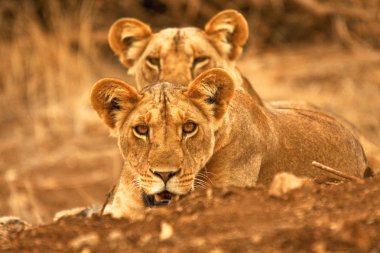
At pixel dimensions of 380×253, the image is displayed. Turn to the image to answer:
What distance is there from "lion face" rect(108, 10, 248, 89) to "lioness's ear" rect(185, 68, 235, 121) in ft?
6.08

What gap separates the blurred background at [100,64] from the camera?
1367 centimetres

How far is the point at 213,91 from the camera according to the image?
5.73 meters

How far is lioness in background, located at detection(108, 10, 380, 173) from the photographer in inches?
310

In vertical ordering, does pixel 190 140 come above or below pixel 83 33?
below

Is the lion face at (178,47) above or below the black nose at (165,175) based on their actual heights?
above

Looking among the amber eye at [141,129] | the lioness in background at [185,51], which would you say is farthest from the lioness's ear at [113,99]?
the lioness in background at [185,51]

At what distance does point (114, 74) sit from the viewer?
15047 mm

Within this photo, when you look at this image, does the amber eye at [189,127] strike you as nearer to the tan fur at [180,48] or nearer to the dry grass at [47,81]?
the tan fur at [180,48]

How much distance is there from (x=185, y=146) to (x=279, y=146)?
1324mm

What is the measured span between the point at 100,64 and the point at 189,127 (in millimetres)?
9748

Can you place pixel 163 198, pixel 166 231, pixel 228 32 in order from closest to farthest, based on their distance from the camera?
pixel 166 231 < pixel 163 198 < pixel 228 32

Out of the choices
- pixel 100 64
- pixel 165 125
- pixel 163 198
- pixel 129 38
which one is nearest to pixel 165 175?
pixel 163 198

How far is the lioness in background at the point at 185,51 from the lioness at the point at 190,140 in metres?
1.25

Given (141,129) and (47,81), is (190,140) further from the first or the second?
(47,81)
